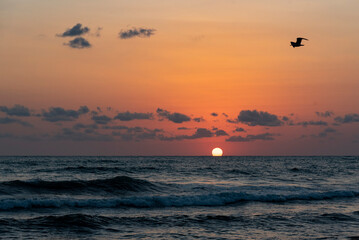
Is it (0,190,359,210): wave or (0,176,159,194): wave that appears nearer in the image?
(0,190,359,210): wave

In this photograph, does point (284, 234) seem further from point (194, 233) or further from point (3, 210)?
point (3, 210)

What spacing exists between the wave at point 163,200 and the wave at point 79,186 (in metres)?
6.08

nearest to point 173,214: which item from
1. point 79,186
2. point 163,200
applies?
point 163,200

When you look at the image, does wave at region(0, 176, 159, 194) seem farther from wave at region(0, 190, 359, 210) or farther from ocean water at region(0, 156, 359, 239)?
wave at region(0, 190, 359, 210)

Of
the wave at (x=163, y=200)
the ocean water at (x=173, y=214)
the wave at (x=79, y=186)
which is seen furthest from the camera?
the wave at (x=79, y=186)

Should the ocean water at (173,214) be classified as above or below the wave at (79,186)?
below

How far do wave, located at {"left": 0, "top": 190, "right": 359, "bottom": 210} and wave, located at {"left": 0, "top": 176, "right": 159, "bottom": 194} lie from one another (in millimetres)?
6084

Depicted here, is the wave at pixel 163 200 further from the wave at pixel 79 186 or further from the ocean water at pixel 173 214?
→ the wave at pixel 79 186

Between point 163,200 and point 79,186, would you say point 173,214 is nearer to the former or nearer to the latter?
point 163,200

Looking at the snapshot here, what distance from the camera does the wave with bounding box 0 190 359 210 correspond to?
2455cm

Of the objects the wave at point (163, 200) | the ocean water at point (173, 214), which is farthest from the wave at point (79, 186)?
the wave at point (163, 200)

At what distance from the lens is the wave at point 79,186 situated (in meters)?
32.3

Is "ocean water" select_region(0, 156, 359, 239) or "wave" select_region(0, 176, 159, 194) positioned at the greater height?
"wave" select_region(0, 176, 159, 194)

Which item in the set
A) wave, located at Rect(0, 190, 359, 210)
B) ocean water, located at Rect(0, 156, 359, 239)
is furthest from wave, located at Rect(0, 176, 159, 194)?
wave, located at Rect(0, 190, 359, 210)
